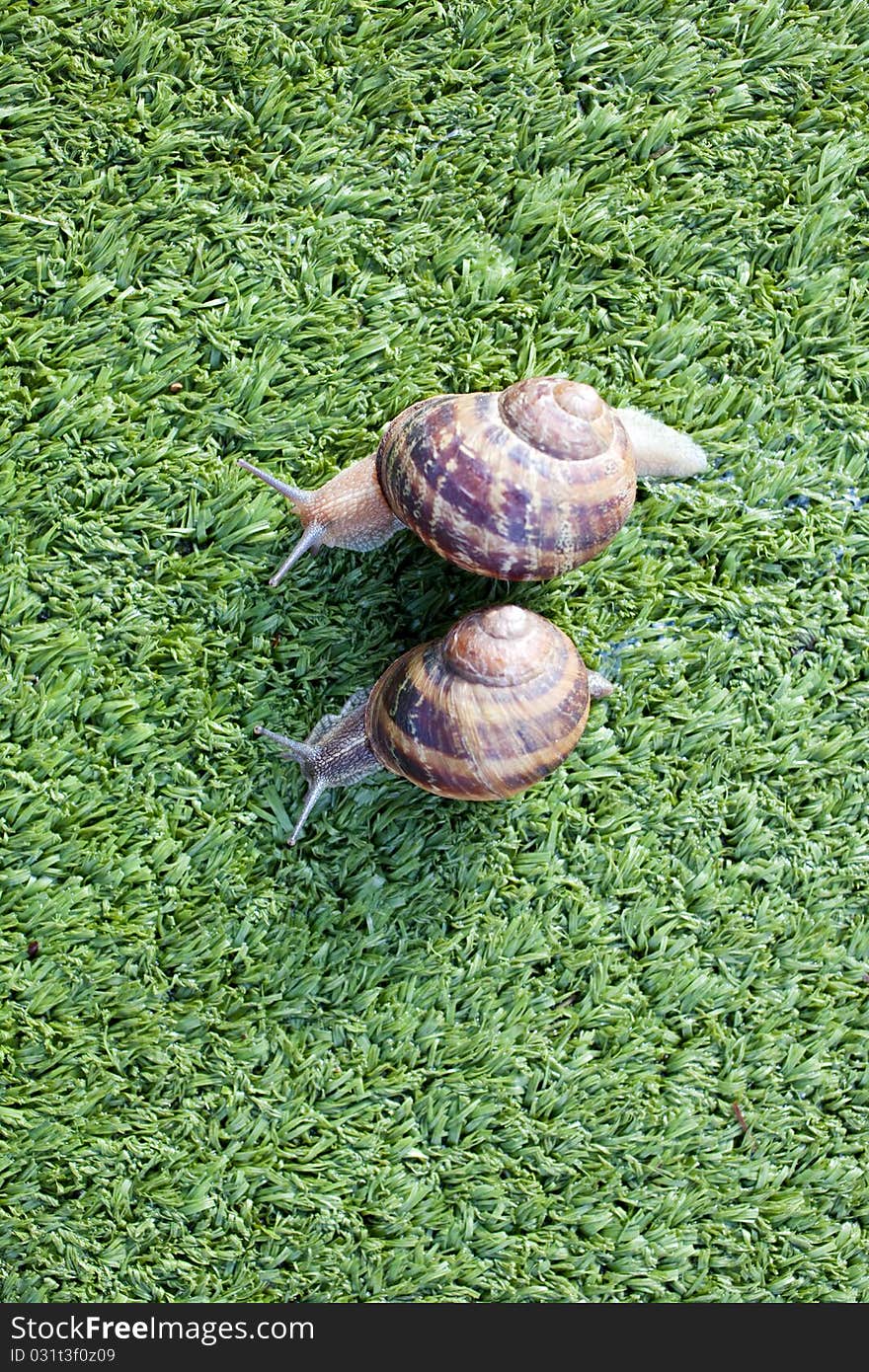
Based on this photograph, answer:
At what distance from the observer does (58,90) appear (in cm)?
270

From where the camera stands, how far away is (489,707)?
239 centimetres

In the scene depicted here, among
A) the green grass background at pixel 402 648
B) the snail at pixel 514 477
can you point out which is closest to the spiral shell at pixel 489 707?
the snail at pixel 514 477

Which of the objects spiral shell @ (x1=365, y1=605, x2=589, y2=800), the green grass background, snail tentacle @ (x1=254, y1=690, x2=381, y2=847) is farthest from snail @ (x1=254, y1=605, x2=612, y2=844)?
the green grass background

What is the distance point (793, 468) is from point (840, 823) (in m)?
0.94

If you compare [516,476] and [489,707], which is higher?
[516,476]

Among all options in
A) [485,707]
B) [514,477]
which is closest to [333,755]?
[485,707]

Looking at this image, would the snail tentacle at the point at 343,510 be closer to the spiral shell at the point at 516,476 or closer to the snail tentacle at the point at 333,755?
the spiral shell at the point at 516,476

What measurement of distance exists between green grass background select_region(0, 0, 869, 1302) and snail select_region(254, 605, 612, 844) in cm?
28

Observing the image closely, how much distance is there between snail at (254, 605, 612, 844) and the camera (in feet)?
7.87

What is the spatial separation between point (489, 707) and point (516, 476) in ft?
1.63

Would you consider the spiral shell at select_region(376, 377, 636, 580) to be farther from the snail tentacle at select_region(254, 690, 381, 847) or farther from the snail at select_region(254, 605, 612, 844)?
the snail tentacle at select_region(254, 690, 381, 847)

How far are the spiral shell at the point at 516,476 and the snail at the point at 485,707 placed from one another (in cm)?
16

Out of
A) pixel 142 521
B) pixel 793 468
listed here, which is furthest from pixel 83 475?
pixel 793 468

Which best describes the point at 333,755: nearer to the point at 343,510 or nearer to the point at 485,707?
the point at 485,707
